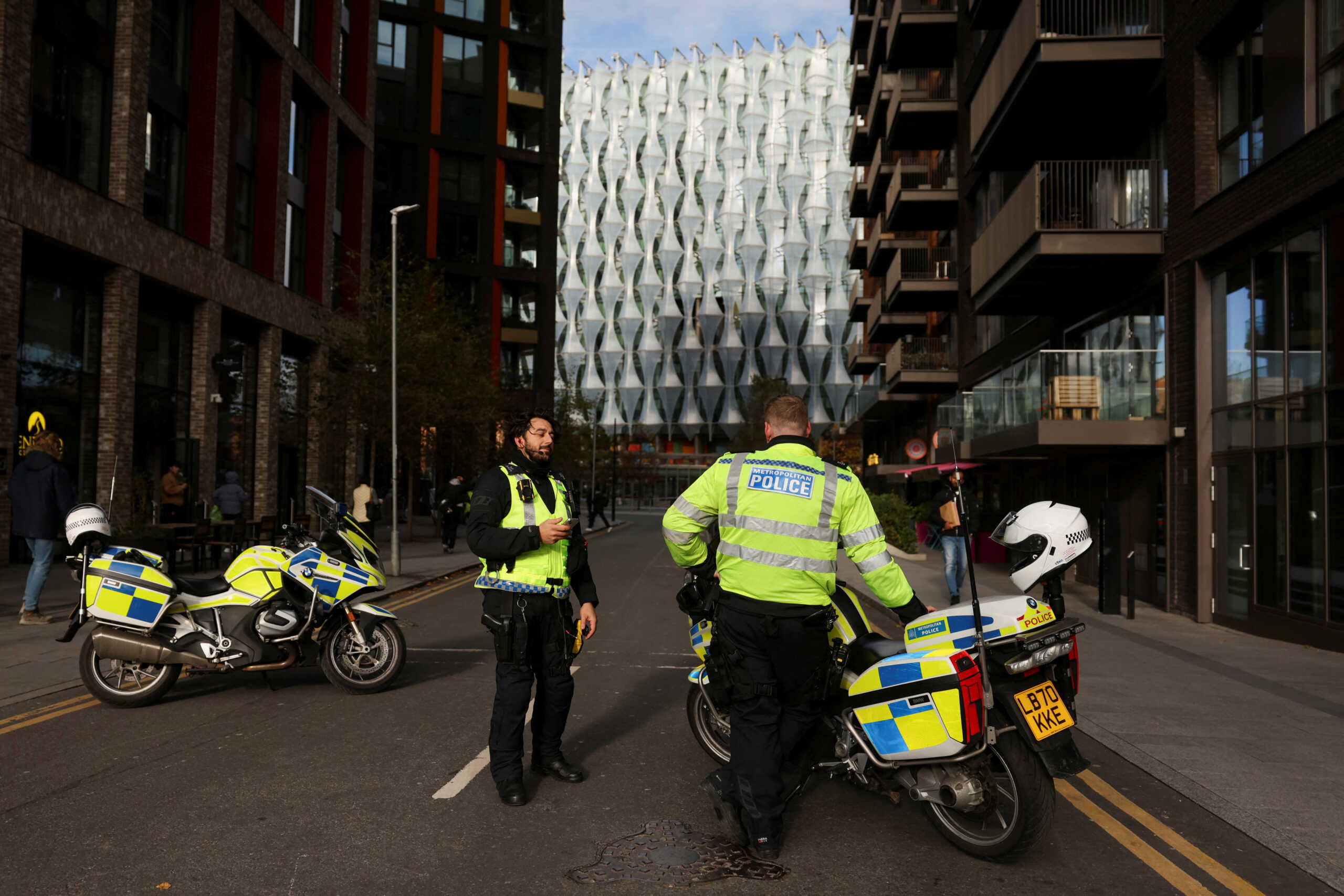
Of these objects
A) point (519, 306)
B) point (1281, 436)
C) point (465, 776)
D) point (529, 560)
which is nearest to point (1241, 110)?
point (1281, 436)

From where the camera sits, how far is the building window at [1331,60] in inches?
423

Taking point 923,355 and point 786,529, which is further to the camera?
point 923,355

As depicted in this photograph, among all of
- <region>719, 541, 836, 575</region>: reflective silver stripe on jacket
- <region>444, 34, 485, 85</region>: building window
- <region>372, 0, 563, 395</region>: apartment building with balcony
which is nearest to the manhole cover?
<region>719, 541, 836, 575</region>: reflective silver stripe on jacket

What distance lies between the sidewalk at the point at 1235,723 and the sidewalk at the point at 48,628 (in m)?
7.78

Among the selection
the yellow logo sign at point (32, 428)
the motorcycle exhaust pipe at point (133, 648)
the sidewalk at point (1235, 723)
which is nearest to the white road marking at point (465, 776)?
the motorcycle exhaust pipe at point (133, 648)

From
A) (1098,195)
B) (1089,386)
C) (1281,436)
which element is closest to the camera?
(1281,436)

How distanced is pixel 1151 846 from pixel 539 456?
11.3 feet

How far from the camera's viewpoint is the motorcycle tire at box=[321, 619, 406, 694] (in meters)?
7.60

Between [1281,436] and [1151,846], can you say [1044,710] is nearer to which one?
[1151,846]

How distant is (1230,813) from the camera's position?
16.6 ft

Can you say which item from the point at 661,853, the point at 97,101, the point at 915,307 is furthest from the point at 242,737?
the point at 915,307

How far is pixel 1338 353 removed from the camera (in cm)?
1066

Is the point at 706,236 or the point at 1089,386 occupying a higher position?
the point at 706,236

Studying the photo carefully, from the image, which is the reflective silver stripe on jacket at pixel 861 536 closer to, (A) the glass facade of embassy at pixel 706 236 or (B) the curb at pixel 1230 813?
(B) the curb at pixel 1230 813
